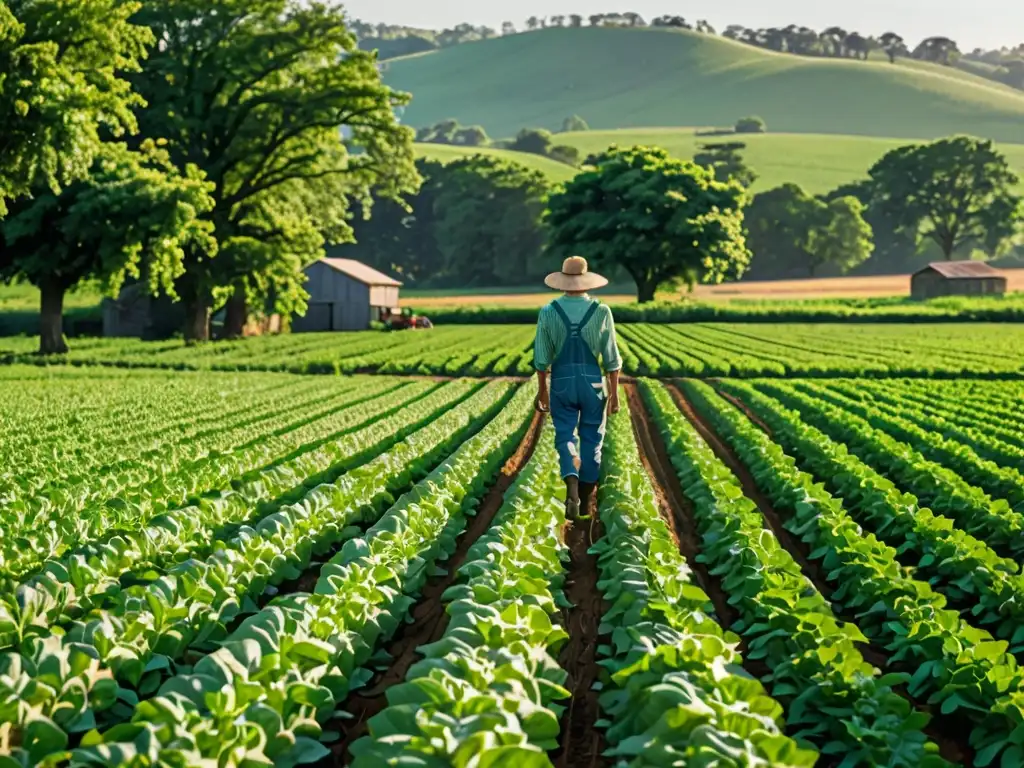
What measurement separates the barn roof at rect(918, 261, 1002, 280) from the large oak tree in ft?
177

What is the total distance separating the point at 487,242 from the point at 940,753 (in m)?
102

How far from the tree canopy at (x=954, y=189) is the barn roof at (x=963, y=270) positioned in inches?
732

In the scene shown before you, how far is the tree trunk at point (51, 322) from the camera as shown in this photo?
36.4 meters

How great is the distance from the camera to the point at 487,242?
345 feet

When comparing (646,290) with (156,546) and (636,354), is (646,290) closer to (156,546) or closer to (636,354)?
(636,354)

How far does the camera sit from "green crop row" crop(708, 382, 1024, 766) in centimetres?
492

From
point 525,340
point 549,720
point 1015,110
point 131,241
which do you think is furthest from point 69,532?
point 1015,110

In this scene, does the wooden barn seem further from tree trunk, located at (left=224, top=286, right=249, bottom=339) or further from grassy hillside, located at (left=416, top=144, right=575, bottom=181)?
grassy hillside, located at (left=416, top=144, right=575, bottom=181)

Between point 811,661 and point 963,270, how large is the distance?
84.8 m

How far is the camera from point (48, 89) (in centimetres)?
2395

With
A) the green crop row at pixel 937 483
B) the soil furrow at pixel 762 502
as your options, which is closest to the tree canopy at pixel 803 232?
the soil furrow at pixel 762 502

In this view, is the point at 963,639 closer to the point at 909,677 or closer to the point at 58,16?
the point at 909,677

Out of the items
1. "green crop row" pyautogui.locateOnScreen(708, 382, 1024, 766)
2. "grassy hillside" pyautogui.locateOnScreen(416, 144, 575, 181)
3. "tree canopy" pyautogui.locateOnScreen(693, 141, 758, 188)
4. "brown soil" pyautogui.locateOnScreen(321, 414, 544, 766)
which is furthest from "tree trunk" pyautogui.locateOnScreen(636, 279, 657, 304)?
"grassy hillside" pyautogui.locateOnScreen(416, 144, 575, 181)

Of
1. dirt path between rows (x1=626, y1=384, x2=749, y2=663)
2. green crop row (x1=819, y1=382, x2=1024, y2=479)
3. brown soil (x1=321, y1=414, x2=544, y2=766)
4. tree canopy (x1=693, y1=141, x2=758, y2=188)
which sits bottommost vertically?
brown soil (x1=321, y1=414, x2=544, y2=766)
